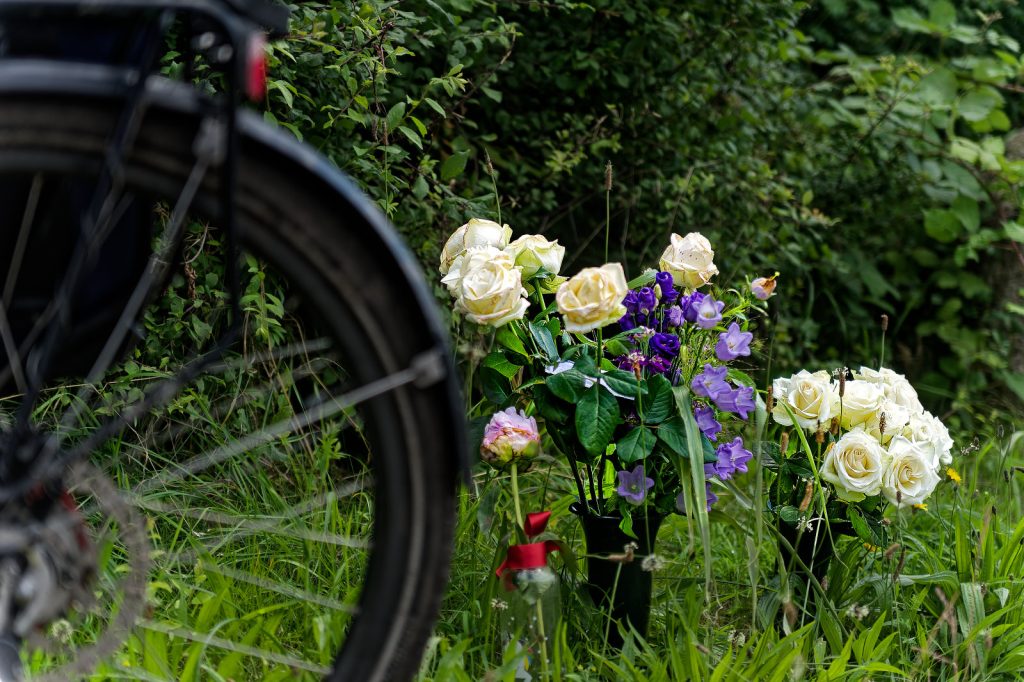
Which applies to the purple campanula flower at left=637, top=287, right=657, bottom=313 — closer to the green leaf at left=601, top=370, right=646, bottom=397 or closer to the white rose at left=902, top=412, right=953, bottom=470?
the green leaf at left=601, top=370, right=646, bottom=397

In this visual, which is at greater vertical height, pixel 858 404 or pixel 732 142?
pixel 858 404

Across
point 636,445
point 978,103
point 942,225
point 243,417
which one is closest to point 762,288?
point 636,445

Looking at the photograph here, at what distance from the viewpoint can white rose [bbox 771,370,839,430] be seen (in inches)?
61.0

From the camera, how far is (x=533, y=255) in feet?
4.85

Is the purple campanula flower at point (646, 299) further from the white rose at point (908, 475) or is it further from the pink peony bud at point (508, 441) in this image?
the white rose at point (908, 475)

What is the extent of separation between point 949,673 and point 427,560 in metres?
1.03

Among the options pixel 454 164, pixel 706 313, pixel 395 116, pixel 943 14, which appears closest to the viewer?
pixel 706 313

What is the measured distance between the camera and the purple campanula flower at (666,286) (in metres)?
1.51

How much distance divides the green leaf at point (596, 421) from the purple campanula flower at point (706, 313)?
178mm

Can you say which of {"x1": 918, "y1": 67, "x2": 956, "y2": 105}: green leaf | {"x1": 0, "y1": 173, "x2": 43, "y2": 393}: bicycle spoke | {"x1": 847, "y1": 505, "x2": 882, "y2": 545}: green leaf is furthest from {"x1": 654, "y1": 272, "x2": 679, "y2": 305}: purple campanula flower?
{"x1": 918, "y1": 67, "x2": 956, "y2": 105}: green leaf

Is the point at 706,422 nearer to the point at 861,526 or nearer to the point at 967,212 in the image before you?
the point at 861,526

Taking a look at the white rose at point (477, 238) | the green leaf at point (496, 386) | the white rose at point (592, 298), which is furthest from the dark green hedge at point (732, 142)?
the white rose at point (592, 298)

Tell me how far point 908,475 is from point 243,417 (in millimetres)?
1171

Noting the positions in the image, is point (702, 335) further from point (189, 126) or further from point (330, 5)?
point (330, 5)
